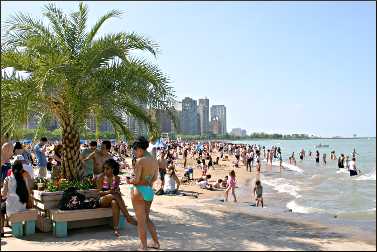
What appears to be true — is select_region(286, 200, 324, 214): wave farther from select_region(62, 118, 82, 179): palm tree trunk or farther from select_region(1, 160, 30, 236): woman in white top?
select_region(1, 160, 30, 236): woman in white top

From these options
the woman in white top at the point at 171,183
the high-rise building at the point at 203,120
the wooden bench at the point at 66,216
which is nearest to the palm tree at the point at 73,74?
the wooden bench at the point at 66,216

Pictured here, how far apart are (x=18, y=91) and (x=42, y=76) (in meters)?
1.01

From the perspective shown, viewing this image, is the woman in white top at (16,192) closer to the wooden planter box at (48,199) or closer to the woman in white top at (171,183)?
the wooden planter box at (48,199)

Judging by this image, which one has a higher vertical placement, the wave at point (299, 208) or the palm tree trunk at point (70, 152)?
the palm tree trunk at point (70, 152)

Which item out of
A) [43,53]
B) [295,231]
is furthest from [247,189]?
[43,53]

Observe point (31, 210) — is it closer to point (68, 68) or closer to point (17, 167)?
point (17, 167)

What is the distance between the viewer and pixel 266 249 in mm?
5926

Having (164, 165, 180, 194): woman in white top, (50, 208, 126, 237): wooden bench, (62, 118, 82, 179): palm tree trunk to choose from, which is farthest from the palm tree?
(164, 165, 180, 194): woman in white top

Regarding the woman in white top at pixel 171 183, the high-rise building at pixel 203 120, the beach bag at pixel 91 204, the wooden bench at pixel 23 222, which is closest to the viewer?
the wooden bench at pixel 23 222

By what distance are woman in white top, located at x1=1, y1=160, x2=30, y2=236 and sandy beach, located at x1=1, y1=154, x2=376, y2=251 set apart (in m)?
0.50

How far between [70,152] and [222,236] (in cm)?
358

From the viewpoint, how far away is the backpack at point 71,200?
6836mm

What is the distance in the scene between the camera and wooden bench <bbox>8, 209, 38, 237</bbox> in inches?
257

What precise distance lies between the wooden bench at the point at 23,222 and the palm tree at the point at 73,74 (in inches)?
61.1
